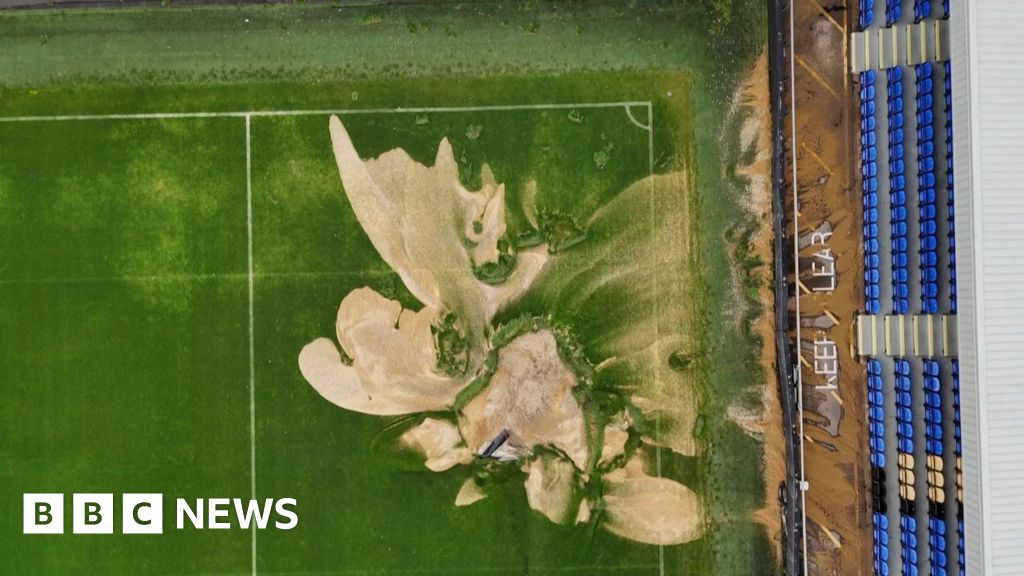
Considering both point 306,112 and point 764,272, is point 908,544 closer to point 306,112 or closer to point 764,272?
point 764,272

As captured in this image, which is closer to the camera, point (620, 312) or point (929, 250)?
point (929, 250)

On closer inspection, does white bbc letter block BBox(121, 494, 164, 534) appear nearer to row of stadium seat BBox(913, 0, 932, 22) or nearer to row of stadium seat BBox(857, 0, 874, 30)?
row of stadium seat BBox(857, 0, 874, 30)

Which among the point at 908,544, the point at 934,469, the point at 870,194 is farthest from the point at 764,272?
the point at 908,544

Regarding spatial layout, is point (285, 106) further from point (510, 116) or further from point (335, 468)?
point (335, 468)

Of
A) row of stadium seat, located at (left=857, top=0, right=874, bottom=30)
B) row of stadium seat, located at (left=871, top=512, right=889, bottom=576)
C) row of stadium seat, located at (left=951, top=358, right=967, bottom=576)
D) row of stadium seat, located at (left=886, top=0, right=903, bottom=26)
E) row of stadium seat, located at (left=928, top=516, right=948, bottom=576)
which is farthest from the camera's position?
row of stadium seat, located at (left=857, top=0, right=874, bottom=30)

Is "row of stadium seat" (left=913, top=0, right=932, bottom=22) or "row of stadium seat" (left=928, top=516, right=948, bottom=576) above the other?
"row of stadium seat" (left=913, top=0, right=932, bottom=22)

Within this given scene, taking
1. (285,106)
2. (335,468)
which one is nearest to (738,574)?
(335,468)

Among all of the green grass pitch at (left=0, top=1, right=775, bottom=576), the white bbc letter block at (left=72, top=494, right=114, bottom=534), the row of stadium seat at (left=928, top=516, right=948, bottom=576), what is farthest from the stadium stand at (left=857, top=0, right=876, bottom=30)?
the white bbc letter block at (left=72, top=494, right=114, bottom=534)
